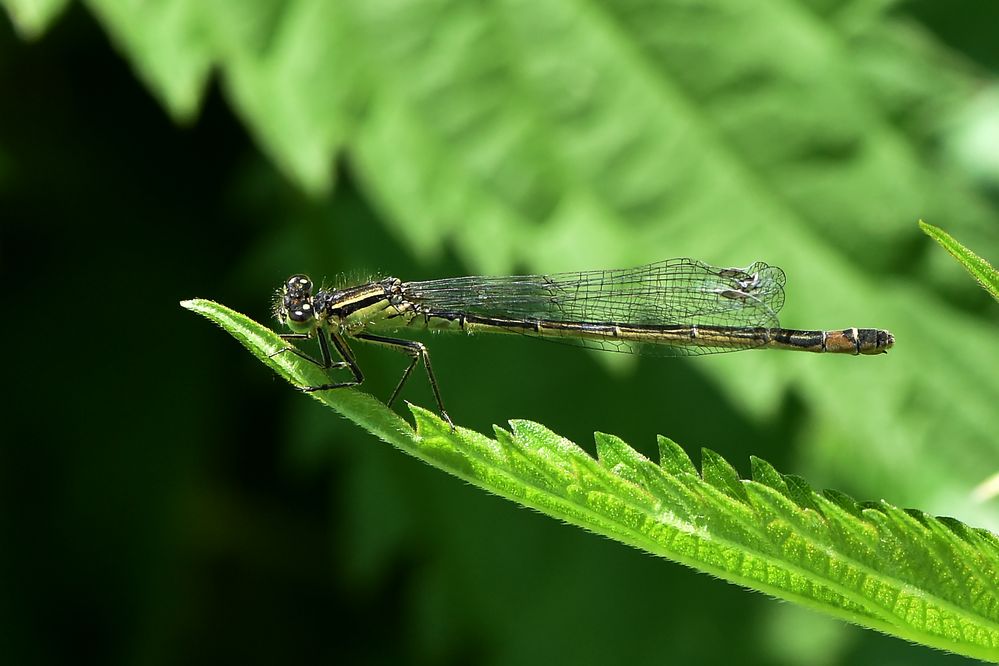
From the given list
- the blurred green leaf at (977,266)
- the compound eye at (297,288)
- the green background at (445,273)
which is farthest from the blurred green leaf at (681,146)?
the blurred green leaf at (977,266)

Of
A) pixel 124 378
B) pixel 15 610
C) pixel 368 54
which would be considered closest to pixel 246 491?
pixel 124 378

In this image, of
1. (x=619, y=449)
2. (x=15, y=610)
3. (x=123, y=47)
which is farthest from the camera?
(x=15, y=610)

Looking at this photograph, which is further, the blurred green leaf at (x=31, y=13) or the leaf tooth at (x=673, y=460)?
the blurred green leaf at (x=31, y=13)

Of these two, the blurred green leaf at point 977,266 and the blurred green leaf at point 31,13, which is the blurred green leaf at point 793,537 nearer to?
the blurred green leaf at point 977,266

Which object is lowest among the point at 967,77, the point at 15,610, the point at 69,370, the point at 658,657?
the point at 15,610

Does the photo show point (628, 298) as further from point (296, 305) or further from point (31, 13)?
point (31, 13)

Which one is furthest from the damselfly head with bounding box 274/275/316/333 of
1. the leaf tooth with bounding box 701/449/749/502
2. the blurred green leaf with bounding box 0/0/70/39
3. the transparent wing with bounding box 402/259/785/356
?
the leaf tooth with bounding box 701/449/749/502

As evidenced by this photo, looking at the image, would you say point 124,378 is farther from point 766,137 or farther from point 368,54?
point 766,137
